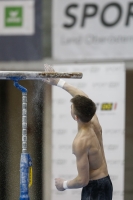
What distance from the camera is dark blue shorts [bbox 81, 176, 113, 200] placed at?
5520 millimetres

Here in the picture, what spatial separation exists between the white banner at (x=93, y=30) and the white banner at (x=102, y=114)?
0.49 ft

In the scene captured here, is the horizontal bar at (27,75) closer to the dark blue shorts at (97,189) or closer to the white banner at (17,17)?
the dark blue shorts at (97,189)

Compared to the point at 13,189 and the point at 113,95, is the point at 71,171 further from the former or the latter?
the point at 13,189

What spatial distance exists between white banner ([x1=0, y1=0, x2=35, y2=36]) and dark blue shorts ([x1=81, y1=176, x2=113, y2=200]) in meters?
2.91

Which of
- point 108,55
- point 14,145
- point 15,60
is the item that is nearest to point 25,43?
point 15,60

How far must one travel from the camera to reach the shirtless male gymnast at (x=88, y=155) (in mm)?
5355

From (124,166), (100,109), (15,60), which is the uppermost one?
(15,60)

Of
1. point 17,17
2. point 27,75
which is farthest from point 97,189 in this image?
point 17,17

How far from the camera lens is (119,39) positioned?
7.89 m

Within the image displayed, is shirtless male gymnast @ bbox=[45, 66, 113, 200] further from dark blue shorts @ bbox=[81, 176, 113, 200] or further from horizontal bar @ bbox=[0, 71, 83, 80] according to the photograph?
horizontal bar @ bbox=[0, 71, 83, 80]

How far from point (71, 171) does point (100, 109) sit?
770 mm

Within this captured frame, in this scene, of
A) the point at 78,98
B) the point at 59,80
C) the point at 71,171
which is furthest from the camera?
the point at 71,171

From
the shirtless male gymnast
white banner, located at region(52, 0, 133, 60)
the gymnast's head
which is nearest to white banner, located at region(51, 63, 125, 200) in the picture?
white banner, located at region(52, 0, 133, 60)


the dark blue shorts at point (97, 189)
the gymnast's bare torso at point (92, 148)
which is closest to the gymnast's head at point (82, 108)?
the gymnast's bare torso at point (92, 148)
